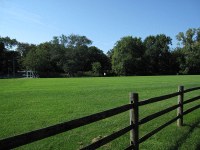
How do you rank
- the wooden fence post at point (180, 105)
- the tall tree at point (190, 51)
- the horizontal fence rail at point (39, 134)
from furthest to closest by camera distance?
1. the tall tree at point (190, 51)
2. the wooden fence post at point (180, 105)
3. the horizontal fence rail at point (39, 134)

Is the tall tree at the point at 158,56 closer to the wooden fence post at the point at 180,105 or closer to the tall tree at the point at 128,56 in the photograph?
the tall tree at the point at 128,56

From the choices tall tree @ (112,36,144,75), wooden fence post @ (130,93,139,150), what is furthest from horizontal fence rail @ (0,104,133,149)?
tall tree @ (112,36,144,75)

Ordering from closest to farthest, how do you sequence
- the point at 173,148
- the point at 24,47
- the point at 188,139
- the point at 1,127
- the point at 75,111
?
the point at 173,148 → the point at 188,139 → the point at 1,127 → the point at 75,111 → the point at 24,47

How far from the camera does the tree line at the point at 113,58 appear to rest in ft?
353

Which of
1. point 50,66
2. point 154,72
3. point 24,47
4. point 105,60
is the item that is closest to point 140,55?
A: point 154,72

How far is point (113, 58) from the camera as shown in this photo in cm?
11412

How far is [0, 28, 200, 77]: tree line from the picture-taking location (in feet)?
353

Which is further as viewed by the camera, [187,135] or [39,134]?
[187,135]

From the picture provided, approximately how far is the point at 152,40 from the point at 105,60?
69.3 ft

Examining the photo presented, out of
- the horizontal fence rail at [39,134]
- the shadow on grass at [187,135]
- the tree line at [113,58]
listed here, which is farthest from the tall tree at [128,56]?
A: the horizontal fence rail at [39,134]

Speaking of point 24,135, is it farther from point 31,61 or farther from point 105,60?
point 105,60

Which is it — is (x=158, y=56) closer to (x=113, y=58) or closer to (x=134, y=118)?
(x=113, y=58)

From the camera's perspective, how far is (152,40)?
393 feet

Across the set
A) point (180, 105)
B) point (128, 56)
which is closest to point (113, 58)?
point (128, 56)
